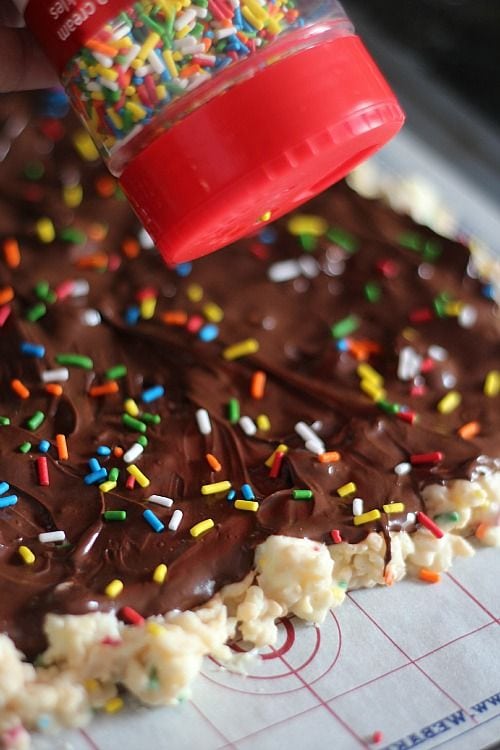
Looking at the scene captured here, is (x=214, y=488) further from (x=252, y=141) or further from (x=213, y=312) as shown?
(x=252, y=141)

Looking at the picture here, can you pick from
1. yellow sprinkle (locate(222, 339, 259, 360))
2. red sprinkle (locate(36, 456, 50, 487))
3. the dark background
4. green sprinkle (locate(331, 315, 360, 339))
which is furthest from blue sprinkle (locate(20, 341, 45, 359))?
the dark background

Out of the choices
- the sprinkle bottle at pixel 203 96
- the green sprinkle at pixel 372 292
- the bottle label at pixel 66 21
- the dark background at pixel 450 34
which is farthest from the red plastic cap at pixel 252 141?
the dark background at pixel 450 34

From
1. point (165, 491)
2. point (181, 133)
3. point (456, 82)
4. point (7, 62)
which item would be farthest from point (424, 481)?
point (456, 82)

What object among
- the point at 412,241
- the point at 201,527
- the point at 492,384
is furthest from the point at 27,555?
the point at 412,241

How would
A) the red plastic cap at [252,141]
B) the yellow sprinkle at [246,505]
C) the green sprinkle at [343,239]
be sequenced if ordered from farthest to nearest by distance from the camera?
the green sprinkle at [343,239], the yellow sprinkle at [246,505], the red plastic cap at [252,141]

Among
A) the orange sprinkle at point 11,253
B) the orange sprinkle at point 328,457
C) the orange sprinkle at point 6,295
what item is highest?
the orange sprinkle at point 11,253

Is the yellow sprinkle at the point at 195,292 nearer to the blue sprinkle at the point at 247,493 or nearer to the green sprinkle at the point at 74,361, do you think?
the green sprinkle at the point at 74,361

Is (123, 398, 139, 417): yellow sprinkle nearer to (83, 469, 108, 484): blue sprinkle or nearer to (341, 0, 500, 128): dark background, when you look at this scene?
(83, 469, 108, 484): blue sprinkle
